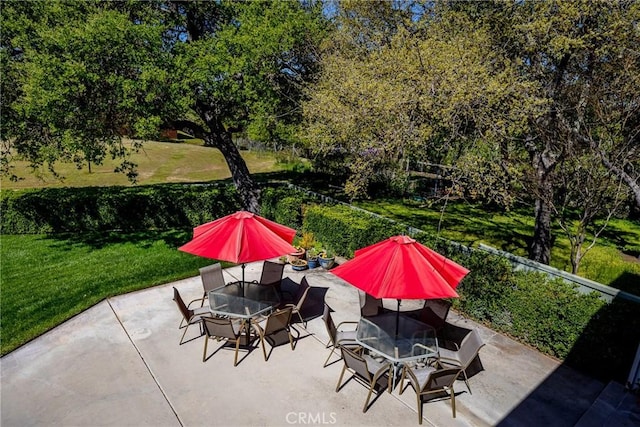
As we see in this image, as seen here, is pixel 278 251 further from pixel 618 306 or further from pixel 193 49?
pixel 193 49

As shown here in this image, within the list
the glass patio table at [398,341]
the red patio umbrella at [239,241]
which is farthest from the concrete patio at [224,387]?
the red patio umbrella at [239,241]

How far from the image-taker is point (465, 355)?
6043mm

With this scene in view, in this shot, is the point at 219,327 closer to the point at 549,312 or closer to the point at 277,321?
the point at 277,321

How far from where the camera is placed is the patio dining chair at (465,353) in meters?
5.76

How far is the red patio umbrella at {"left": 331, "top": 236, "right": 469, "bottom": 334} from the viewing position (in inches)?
210

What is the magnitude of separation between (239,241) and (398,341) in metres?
3.35

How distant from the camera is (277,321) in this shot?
6898 mm

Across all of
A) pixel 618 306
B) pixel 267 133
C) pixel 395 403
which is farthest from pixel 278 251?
pixel 267 133

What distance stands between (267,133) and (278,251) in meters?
9.36

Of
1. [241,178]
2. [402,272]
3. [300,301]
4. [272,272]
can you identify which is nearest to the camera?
[402,272]

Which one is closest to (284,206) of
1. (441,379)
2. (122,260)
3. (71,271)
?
(122,260)

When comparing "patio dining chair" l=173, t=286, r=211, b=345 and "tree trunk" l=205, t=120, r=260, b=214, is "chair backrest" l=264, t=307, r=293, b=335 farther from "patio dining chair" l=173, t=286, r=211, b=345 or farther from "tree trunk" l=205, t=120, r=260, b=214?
"tree trunk" l=205, t=120, r=260, b=214

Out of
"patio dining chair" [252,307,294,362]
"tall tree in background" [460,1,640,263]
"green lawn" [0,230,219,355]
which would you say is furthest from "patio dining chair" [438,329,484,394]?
"green lawn" [0,230,219,355]

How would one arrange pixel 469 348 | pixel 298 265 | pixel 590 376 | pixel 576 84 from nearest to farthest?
pixel 469 348 < pixel 590 376 < pixel 576 84 < pixel 298 265
